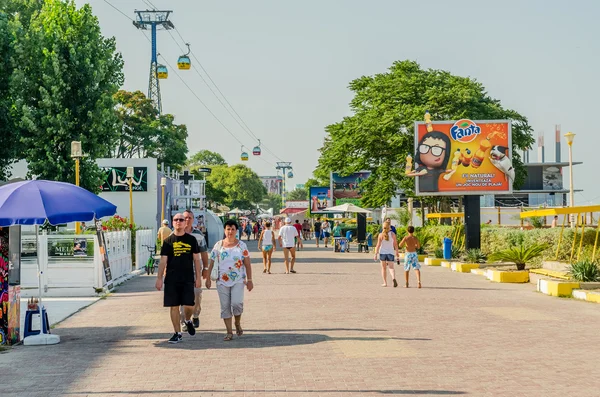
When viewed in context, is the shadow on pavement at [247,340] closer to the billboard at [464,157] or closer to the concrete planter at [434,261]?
the concrete planter at [434,261]

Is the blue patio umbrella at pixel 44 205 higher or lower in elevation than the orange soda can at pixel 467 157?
lower

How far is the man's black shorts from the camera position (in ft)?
40.0

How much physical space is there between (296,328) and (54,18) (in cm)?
2476

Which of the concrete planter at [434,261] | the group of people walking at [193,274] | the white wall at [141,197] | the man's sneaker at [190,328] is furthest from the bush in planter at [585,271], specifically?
the white wall at [141,197]

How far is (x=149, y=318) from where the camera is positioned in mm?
15594

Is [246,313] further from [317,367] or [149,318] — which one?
[317,367]

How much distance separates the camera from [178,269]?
12258 millimetres

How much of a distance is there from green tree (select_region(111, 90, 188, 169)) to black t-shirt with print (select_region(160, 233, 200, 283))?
5930 cm

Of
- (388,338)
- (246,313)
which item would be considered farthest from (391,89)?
(388,338)

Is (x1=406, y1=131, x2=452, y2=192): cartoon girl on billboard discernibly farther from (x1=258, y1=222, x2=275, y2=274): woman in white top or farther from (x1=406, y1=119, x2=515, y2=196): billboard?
(x1=258, y1=222, x2=275, y2=274): woman in white top

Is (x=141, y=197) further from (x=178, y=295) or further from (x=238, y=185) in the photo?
(x=238, y=185)

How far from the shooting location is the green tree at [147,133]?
235 ft

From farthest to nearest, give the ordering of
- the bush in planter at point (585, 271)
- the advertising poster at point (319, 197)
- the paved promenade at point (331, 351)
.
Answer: the advertising poster at point (319, 197), the bush in planter at point (585, 271), the paved promenade at point (331, 351)

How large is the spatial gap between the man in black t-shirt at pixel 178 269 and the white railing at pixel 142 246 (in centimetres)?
1743
